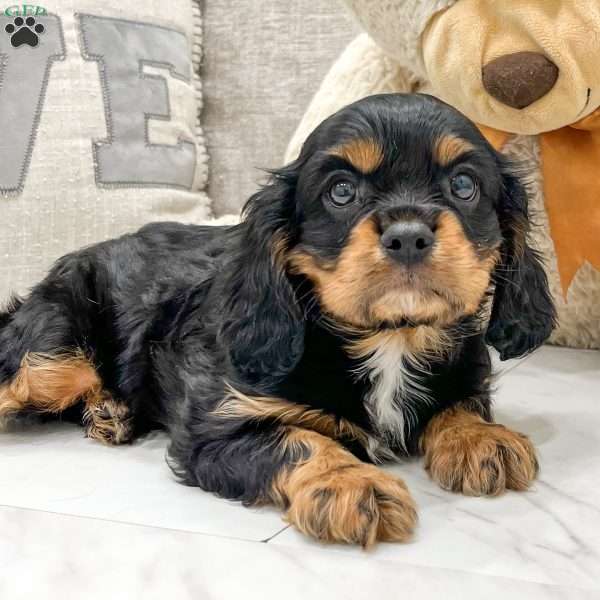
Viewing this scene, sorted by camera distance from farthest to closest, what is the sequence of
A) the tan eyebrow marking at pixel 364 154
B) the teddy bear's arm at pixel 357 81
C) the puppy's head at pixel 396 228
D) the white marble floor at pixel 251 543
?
the teddy bear's arm at pixel 357 81 → the tan eyebrow marking at pixel 364 154 → the puppy's head at pixel 396 228 → the white marble floor at pixel 251 543

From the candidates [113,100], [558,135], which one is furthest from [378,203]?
[113,100]

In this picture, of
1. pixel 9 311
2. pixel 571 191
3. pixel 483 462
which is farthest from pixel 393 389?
pixel 9 311

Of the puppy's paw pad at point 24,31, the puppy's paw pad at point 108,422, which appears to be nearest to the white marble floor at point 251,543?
the puppy's paw pad at point 108,422

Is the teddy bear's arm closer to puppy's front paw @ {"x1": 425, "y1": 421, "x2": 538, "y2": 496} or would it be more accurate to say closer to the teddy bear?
the teddy bear

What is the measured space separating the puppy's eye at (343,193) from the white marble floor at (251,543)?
2.17 feet

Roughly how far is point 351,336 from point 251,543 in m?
0.56

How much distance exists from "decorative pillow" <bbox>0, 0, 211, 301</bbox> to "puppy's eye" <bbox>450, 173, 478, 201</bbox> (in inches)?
75.0

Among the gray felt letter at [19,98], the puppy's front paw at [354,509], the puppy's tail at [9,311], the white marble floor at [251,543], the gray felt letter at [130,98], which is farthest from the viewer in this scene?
the gray felt letter at [130,98]

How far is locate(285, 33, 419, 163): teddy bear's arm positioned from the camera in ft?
10.6

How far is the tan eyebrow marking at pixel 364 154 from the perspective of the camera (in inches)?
75.7

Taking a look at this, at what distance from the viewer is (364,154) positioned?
192cm

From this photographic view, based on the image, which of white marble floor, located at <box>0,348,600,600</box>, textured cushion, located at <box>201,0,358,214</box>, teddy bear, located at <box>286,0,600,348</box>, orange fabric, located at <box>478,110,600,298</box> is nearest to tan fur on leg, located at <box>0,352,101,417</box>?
white marble floor, located at <box>0,348,600,600</box>

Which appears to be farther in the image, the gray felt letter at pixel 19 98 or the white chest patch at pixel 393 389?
the gray felt letter at pixel 19 98

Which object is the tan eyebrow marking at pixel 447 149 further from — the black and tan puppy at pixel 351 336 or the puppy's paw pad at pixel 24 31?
the puppy's paw pad at pixel 24 31
